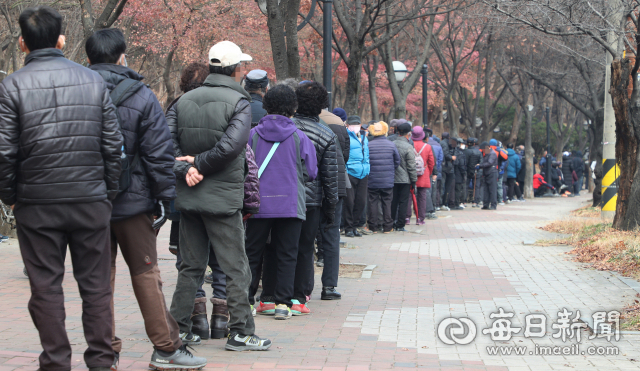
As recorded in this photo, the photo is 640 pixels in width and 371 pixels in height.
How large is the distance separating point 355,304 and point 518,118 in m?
27.8

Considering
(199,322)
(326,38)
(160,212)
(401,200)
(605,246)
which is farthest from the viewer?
(401,200)

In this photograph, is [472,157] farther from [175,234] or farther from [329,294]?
[175,234]

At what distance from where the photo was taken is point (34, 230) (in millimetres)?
3652

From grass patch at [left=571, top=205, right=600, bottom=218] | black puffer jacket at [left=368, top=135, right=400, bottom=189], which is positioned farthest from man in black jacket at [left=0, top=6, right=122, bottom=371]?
grass patch at [left=571, top=205, right=600, bottom=218]

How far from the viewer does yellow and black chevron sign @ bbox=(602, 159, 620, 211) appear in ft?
42.0

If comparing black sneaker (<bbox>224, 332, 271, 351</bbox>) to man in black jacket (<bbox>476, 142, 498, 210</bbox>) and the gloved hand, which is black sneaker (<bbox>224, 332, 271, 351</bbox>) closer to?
the gloved hand

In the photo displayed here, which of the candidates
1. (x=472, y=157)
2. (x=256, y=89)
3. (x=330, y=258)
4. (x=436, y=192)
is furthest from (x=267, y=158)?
(x=472, y=157)

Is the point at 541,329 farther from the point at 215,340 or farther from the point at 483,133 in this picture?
the point at 483,133

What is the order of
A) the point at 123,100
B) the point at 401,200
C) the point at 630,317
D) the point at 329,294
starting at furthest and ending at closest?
the point at 401,200 < the point at 329,294 < the point at 630,317 < the point at 123,100

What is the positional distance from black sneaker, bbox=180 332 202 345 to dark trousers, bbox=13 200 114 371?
1081 mm

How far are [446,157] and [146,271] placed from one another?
1527 cm

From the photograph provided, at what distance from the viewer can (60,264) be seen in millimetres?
3760

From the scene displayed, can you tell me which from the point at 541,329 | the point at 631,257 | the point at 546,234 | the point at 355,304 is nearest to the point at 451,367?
the point at 541,329

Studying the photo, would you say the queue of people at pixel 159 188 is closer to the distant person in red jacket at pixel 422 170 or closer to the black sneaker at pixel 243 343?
the black sneaker at pixel 243 343
